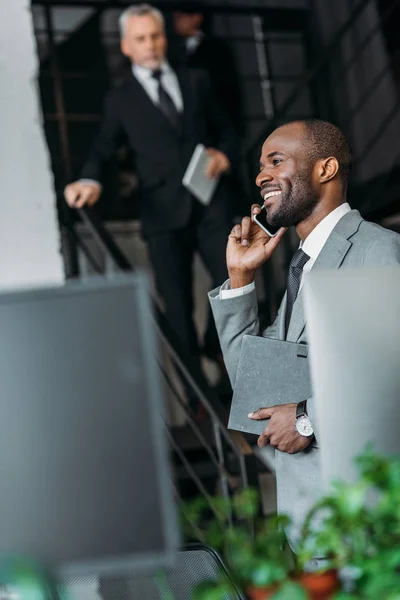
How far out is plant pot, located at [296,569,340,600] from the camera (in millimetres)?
906

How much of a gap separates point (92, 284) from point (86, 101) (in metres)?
5.40

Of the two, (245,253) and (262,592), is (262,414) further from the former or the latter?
(262,592)

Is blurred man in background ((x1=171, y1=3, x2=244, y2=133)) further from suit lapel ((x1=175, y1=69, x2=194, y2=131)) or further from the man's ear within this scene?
the man's ear

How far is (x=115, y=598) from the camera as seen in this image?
6.32 ft

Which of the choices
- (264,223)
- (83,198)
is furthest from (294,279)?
(83,198)

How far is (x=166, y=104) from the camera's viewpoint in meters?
3.98

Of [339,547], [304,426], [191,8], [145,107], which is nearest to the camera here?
[339,547]

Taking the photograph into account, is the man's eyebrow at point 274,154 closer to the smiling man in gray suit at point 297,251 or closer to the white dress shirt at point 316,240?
the smiling man in gray suit at point 297,251

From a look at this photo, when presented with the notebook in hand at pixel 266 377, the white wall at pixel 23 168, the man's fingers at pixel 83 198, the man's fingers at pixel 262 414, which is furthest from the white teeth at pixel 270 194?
the man's fingers at pixel 83 198

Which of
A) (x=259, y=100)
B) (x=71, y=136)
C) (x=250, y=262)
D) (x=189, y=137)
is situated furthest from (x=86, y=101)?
(x=250, y=262)

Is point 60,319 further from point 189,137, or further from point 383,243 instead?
point 189,137

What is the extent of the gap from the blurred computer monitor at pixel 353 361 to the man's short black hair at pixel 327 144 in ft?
2.98

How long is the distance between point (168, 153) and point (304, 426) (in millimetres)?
2315

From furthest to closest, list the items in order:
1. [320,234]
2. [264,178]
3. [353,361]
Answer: [264,178], [320,234], [353,361]
